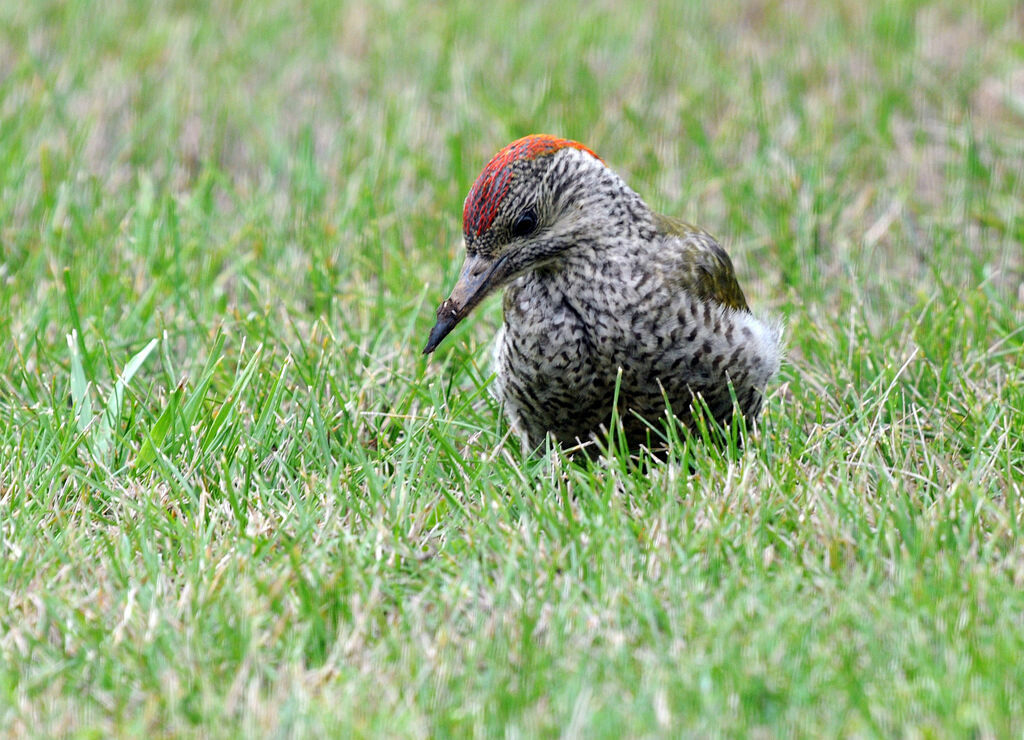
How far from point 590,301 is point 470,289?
34 cm

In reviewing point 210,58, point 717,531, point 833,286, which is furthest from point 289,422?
point 210,58

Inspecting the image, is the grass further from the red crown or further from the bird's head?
the red crown

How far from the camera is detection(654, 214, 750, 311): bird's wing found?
4.20 metres

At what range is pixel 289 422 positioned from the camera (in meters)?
4.34

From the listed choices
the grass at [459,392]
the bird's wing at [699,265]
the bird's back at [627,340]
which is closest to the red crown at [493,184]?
the bird's back at [627,340]

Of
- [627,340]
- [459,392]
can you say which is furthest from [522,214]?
[459,392]

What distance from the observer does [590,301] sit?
162 inches

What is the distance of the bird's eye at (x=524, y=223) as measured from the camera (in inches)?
159

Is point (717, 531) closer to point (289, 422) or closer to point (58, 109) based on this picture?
point (289, 422)

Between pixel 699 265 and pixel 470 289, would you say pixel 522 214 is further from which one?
pixel 699 265

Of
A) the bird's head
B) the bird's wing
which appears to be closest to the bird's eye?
the bird's head

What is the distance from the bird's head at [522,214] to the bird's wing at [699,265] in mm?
254

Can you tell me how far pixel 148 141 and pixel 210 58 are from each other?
2.80 feet

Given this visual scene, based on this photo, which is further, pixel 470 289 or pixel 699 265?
pixel 699 265
